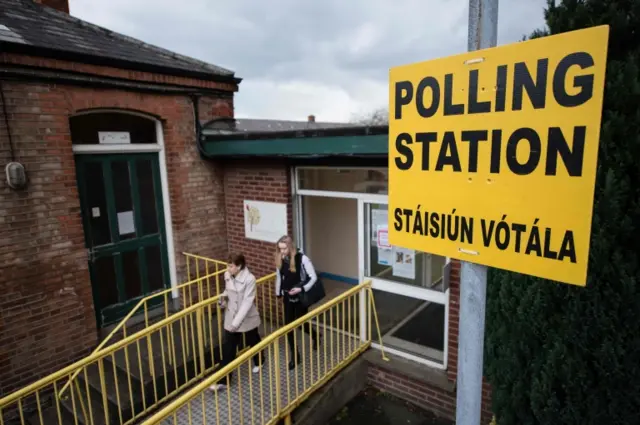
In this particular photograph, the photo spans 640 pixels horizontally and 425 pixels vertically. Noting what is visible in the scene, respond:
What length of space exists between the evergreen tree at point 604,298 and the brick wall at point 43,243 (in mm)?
5120

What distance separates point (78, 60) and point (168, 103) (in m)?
1.30

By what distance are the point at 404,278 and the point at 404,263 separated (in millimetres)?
193

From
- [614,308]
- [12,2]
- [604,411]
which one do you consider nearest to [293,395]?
[604,411]

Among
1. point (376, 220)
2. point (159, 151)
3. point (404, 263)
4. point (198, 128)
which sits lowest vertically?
point (404, 263)

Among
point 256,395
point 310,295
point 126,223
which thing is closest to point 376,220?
point 310,295

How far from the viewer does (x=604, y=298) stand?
1.79 metres

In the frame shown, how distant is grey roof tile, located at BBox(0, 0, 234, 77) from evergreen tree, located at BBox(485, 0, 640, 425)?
5.14 meters

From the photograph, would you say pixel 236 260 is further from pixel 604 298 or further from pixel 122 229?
pixel 604 298

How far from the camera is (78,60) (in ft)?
16.0

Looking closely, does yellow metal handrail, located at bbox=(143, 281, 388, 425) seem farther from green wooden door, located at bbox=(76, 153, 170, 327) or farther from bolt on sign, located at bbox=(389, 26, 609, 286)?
bolt on sign, located at bbox=(389, 26, 609, 286)

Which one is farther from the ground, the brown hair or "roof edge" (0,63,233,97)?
"roof edge" (0,63,233,97)

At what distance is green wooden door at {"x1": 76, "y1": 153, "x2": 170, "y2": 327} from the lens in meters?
→ 5.41

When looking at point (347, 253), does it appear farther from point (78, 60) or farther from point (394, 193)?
point (394, 193)

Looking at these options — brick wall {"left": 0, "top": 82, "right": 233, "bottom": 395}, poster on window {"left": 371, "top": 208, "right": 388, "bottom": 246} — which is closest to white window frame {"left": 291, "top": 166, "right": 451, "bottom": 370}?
poster on window {"left": 371, "top": 208, "right": 388, "bottom": 246}
